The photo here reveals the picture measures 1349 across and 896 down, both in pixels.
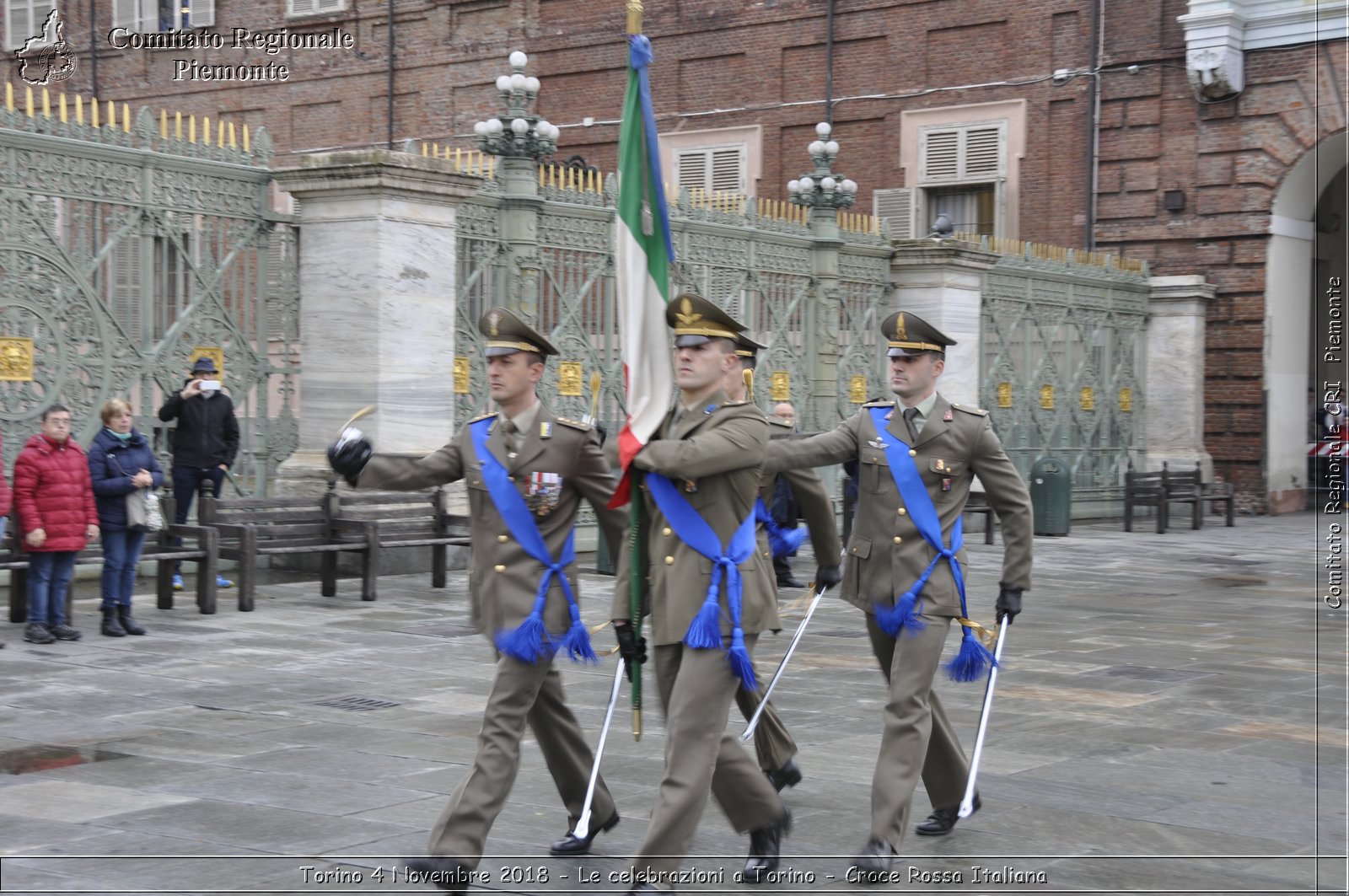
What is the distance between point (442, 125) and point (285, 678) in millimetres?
24308

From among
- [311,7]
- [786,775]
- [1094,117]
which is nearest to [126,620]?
[786,775]

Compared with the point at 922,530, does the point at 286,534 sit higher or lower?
lower

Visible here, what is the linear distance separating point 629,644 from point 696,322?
111 centimetres

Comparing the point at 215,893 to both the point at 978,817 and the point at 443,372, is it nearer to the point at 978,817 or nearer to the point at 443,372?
the point at 978,817

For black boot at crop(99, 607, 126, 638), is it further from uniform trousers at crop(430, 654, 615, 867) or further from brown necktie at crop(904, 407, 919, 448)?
brown necktie at crop(904, 407, 919, 448)

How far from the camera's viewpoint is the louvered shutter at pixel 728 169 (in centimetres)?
3009

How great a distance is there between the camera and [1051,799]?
689 cm

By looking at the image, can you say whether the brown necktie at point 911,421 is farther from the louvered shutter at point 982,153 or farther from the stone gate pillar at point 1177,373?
the louvered shutter at point 982,153

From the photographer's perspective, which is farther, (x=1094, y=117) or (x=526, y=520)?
(x=1094, y=117)

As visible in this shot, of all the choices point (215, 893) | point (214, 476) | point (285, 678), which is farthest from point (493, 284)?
point (215, 893)

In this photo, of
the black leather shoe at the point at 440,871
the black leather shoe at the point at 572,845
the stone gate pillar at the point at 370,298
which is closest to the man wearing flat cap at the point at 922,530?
the black leather shoe at the point at 572,845

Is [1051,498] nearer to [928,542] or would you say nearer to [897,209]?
[897,209]

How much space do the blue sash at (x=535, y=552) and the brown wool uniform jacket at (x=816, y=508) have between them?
816 millimetres

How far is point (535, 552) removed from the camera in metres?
5.93
